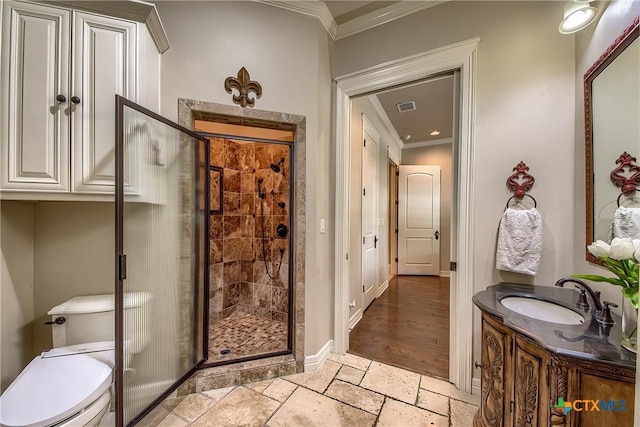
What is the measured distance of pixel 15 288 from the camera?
1372 millimetres

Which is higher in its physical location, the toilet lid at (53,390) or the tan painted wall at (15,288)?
the tan painted wall at (15,288)

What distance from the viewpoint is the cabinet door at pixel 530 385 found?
35.6 inches

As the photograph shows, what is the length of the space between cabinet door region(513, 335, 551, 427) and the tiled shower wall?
7.14 feet

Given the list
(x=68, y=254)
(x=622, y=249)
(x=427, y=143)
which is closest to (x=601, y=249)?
(x=622, y=249)

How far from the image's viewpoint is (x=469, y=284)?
1.72 meters

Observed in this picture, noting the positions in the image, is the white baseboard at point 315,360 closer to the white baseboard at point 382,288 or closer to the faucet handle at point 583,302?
the faucet handle at point 583,302

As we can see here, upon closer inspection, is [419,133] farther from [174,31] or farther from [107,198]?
[107,198]

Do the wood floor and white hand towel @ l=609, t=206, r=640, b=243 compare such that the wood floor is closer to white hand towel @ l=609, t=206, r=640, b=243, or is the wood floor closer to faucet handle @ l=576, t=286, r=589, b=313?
faucet handle @ l=576, t=286, r=589, b=313

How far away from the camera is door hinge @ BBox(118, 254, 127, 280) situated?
1171 mm

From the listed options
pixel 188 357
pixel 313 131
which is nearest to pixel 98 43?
pixel 313 131

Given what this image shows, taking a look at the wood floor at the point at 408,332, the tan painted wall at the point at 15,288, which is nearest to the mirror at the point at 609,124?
the wood floor at the point at 408,332

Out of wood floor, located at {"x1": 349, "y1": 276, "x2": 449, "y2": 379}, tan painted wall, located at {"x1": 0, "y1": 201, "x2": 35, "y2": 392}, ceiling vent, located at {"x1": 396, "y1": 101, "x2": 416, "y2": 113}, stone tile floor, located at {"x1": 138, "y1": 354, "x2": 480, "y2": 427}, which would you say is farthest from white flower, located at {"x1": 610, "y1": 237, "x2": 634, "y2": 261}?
ceiling vent, located at {"x1": 396, "y1": 101, "x2": 416, "y2": 113}

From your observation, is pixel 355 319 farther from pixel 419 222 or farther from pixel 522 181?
pixel 419 222

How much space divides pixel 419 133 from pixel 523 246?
3764 mm
